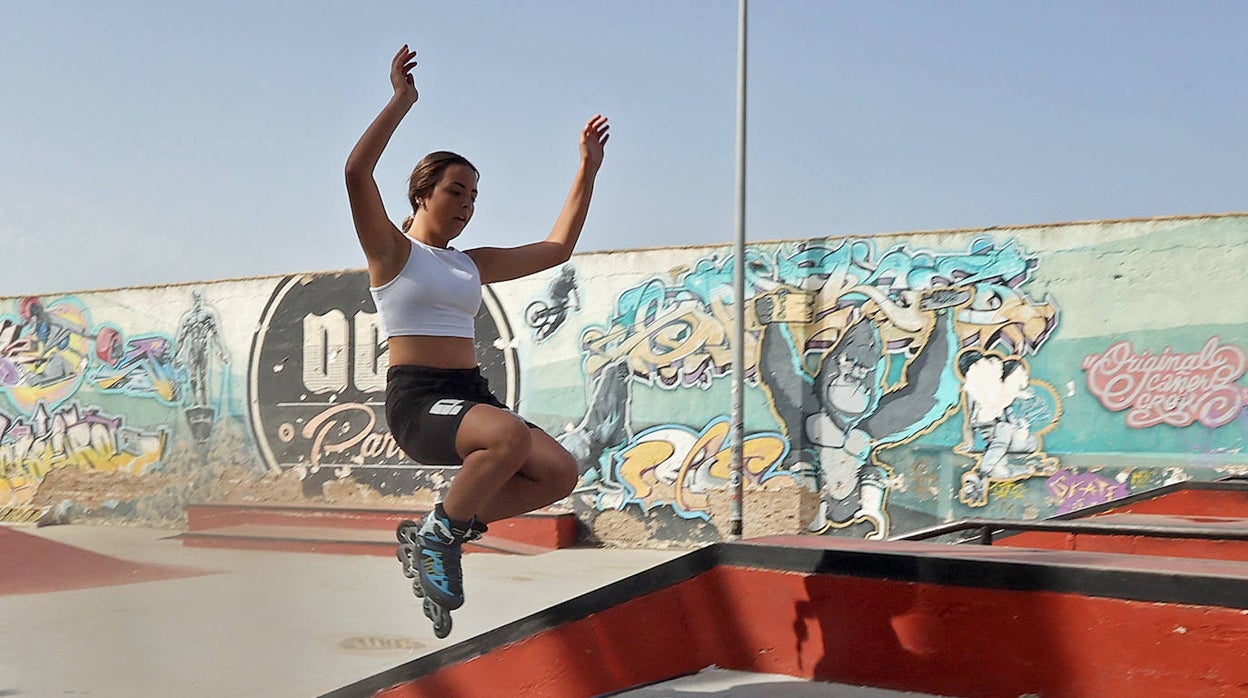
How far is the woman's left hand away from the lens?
4172 mm

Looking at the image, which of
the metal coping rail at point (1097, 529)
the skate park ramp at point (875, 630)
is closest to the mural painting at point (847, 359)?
the metal coping rail at point (1097, 529)

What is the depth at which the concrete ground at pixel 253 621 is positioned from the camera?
271 inches

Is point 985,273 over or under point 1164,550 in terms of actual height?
over

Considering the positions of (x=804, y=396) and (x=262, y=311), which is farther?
(x=262, y=311)

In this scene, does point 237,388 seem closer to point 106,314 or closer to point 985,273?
point 106,314

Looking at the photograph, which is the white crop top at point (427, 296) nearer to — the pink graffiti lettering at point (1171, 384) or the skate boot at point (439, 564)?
the skate boot at point (439, 564)

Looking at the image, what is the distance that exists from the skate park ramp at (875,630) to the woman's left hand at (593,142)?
150 cm

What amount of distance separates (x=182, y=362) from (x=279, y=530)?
4617 millimetres

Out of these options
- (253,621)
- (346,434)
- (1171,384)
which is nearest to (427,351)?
(253,621)

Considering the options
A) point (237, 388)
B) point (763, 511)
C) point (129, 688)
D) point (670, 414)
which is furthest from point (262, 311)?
point (129, 688)

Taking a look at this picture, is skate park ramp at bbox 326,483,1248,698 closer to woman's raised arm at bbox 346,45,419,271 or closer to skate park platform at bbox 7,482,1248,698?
skate park platform at bbox 7,482,1248,698

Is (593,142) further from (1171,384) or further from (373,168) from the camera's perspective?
(1171,384)

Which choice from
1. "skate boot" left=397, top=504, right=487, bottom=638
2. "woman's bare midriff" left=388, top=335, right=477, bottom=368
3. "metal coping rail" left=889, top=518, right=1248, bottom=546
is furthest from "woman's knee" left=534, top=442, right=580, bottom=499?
"metal coping rail" left=889, top=518, right=1248, bottom=546

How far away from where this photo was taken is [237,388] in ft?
57.1
